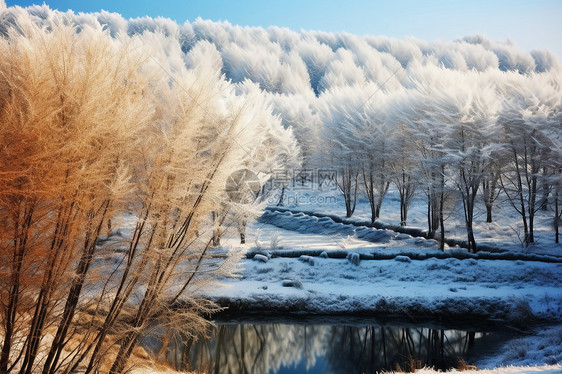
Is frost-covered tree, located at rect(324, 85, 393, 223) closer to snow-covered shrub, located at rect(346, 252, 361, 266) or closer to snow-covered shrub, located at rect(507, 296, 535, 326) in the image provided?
snow-covered shrub, located at rect(346, 252, 361, 266)

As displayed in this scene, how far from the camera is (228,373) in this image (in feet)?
Answer: 26.7

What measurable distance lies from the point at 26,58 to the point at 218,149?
8.68 feet

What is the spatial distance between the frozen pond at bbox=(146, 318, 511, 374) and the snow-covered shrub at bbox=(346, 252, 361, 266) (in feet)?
10.0

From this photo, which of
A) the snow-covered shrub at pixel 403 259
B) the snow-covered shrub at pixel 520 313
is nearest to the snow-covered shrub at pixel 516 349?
the snow-covered shrub at pixel 520 313

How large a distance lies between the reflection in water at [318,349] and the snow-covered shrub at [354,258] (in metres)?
3.50

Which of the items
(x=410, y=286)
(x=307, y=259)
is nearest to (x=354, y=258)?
(x=307, y=259)

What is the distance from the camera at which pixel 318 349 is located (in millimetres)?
9695

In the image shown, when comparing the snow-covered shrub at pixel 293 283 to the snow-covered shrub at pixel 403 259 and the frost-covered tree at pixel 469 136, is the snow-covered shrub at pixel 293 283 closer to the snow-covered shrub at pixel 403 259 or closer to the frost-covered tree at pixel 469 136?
the snow-covered shrub at pixel 403 259

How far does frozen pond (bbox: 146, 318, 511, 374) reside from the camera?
8.59m

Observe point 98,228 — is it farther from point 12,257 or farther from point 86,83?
point 86,83

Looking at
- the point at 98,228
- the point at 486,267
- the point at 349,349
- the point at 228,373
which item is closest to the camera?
the point at 98,228

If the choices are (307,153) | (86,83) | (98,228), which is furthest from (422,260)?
(307,153)

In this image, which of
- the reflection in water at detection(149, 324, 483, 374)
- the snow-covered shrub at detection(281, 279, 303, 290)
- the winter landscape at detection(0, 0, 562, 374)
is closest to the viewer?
the winter landscape at detection(0, 0, 562, 374)

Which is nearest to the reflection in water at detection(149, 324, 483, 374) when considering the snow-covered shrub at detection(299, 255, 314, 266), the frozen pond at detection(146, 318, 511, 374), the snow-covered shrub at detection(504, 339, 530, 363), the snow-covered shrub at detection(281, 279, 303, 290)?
the frozen pond at detection(146, 318, 511, 374)
